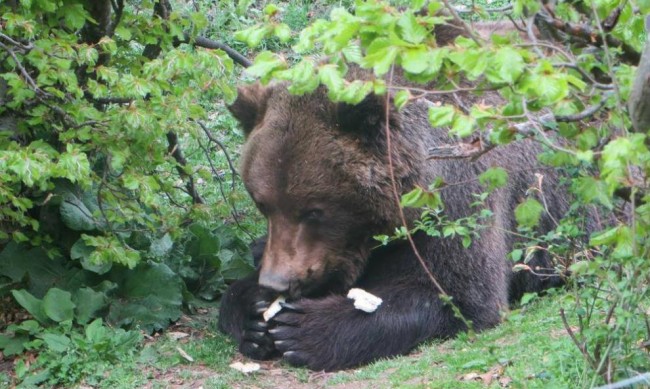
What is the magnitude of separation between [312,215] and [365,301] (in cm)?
64

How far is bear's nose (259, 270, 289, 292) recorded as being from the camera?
6.51m

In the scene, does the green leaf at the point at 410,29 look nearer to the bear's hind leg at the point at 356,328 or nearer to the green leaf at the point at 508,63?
the green leaf at the point at 508,63

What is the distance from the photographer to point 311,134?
648cm

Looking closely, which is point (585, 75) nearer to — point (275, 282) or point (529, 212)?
point (529, 212)

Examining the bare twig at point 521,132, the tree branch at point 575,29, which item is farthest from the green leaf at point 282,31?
the tree branch at point 575,29

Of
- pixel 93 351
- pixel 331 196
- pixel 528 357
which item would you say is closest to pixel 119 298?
pixel 93 351

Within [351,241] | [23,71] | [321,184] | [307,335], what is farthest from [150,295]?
[23,71]

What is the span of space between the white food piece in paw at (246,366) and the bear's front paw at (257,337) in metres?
0.15

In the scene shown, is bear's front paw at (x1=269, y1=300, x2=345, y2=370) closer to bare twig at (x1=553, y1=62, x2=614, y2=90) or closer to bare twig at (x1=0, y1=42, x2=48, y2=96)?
bare twig at (x1=0, y1=42, x2=48, y2=96)

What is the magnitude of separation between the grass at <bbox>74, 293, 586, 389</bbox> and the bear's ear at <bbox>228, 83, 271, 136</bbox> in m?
1.51

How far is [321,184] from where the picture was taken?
645 centimetres

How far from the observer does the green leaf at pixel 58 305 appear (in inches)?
267

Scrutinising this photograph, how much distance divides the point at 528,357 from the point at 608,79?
185 cm

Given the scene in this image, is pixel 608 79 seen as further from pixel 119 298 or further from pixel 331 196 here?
pixel 119 298
